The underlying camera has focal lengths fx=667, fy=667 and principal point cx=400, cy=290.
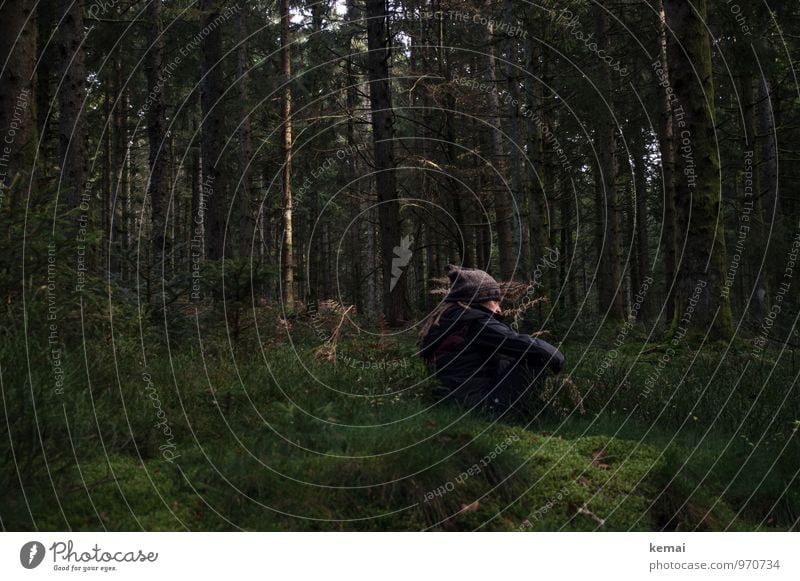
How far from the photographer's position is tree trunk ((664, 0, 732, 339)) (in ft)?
25.9

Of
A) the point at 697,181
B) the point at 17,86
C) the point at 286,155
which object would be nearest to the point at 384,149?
the point at 286,155

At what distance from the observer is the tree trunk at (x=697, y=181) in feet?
25.9

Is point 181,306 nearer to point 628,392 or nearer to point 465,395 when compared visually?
point 465,395

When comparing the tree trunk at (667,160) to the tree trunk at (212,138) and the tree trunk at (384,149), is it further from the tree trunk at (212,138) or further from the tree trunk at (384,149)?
the tree trunk at (212,138)

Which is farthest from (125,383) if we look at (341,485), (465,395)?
(465,395)

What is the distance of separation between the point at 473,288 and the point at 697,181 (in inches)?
158

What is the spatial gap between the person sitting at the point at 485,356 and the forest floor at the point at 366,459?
263 millimetres

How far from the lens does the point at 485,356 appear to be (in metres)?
5.66

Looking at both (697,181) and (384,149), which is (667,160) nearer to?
(384,149)

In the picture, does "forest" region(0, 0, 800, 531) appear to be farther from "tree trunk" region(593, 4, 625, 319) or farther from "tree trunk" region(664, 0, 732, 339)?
"tree trunk" region(593, 4, 625, 319)

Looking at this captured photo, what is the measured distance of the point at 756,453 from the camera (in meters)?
4.70

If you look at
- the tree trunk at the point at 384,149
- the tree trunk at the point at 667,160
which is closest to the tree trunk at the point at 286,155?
the tree trunk at the point at 384,149

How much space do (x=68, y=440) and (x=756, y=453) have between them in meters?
4.46
